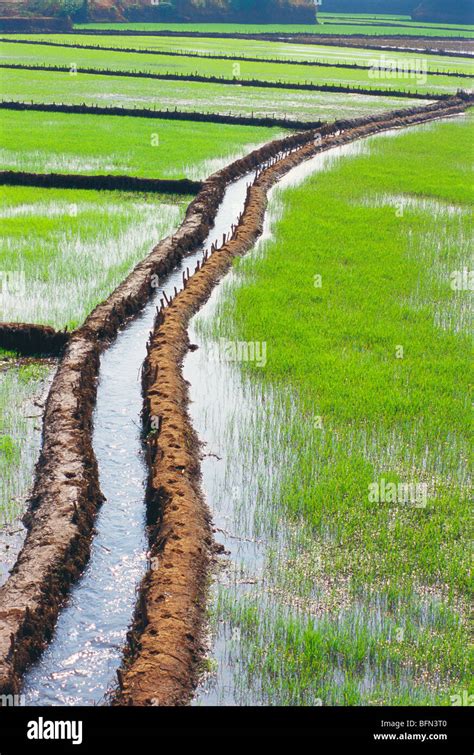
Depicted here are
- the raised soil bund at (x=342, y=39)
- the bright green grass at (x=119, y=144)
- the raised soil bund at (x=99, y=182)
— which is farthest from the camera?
the raised soil bund at (x=342, y=39)

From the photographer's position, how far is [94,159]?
1653 cm

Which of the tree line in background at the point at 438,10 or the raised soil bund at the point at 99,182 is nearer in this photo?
the raised soil bund at the point at 99,182

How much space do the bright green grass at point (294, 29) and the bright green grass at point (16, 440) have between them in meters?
52.4

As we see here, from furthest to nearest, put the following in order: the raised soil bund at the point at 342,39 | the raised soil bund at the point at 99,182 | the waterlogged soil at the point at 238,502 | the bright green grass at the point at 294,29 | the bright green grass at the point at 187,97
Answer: the bright green grass at the point at 294,29
the raised soil bund at the point at 342,39
the bright green grass at the point at 187,97
the raised soil bund at the point at 99,182
the waterlogged soil at the point at 238,502

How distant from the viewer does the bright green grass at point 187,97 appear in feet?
79.3

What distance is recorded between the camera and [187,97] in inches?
1036

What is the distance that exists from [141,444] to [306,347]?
210cm

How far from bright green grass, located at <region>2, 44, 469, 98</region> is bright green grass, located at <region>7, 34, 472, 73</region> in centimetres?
106

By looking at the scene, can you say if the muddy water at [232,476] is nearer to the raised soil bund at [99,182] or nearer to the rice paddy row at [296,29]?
the raised soil bund at [99,182]

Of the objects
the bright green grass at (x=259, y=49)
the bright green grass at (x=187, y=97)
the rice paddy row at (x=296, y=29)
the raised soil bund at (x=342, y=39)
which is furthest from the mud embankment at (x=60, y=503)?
the rice paddy row at (x=296, y=29)

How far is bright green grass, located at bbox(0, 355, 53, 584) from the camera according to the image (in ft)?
16.8

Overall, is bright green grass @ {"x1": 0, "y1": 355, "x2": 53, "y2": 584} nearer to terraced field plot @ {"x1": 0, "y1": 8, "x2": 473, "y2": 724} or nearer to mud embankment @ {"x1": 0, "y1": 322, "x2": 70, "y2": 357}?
terraced field plot @ {"x1": 0, "y1": 8, "x2": 473, "y2": 724}

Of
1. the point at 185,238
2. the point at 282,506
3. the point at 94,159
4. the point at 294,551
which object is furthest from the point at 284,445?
the point at 94,159
